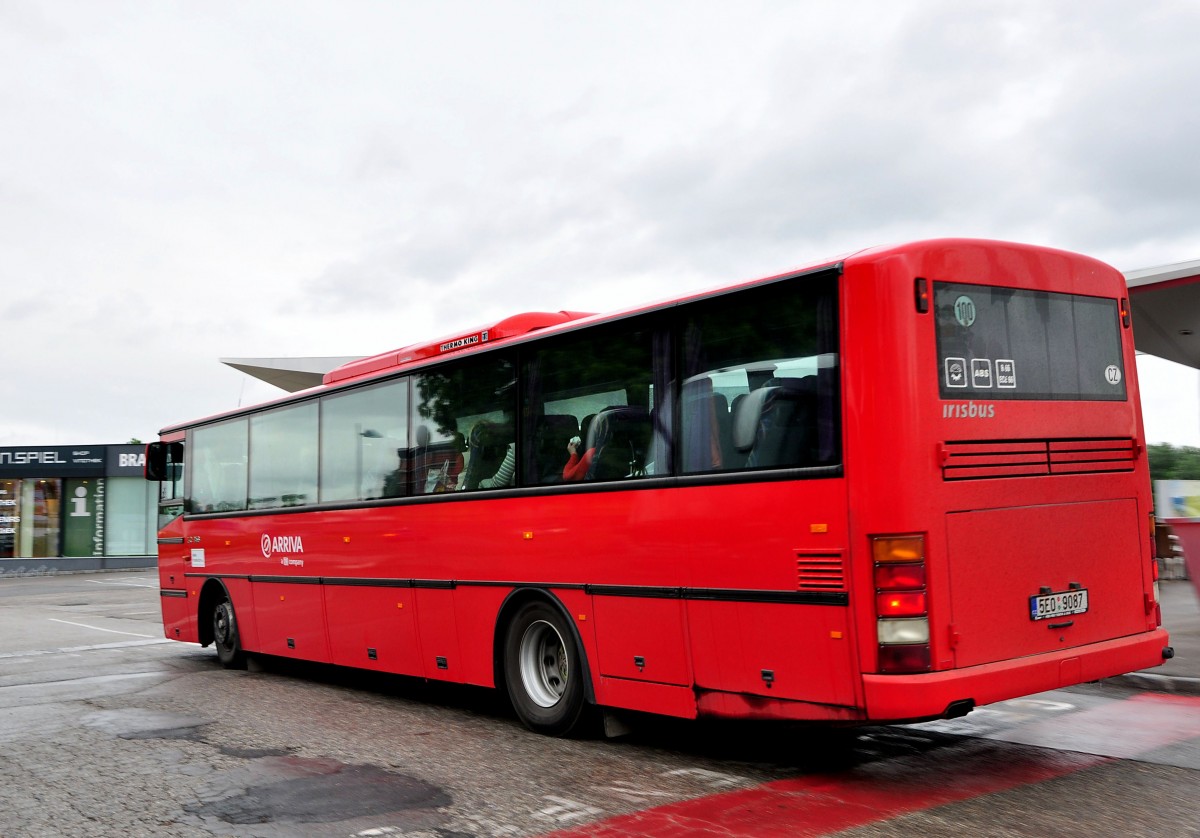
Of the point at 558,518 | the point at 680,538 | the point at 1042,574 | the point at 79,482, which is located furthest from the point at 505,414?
the point at 79,482

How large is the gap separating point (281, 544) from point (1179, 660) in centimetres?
882

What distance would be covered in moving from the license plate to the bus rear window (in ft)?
3.70

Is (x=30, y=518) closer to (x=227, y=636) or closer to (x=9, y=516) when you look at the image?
(x=9, y=516)

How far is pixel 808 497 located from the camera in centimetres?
625

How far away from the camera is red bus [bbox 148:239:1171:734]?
6023 millimetres

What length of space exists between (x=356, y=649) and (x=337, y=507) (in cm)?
135

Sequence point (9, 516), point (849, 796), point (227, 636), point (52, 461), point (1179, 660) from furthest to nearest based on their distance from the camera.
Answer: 1. point (52, 461)
2. point (9, 516)
3. point (227, 636)
4. point (1179, 660)
5. point (849, 796)

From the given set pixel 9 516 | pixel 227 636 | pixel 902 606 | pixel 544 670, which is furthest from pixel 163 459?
pixel 9 516

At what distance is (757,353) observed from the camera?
264 inches

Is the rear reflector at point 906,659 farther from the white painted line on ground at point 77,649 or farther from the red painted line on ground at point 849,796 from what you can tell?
the white painted line on ground at point 77,649

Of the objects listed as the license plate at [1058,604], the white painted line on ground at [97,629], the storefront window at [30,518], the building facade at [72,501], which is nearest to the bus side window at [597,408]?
the license plate at [1058,604]

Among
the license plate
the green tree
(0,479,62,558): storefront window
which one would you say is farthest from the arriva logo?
(0,479,62,558): storefront window

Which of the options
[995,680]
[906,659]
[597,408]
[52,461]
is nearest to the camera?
[906,659]

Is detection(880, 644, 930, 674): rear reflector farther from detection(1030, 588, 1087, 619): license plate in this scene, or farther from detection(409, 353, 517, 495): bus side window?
detection(409, 353, 517, 495): bus side window
